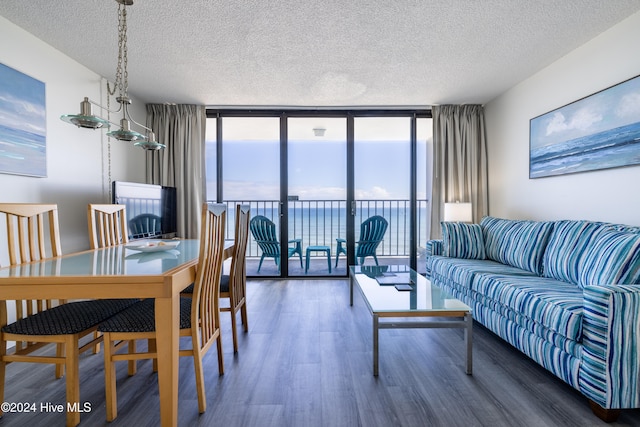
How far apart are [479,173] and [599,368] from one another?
320 centimetres

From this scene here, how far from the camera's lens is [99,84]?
321 cm

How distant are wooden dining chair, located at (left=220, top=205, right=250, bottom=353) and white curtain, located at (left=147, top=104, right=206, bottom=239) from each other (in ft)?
6.28

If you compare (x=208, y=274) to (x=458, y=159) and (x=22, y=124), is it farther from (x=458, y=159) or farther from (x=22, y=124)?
(x=458, y=159)

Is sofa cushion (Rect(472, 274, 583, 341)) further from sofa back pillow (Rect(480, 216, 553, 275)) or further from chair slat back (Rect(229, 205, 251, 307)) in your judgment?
chair slat back (Rect(229, 205, 251, 307))

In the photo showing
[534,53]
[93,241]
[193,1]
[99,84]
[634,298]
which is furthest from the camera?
[99,84]

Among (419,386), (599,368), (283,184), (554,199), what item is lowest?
(419,386)

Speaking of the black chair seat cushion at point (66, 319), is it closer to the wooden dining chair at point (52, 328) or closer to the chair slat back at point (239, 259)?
the wooden dining chair at point (52, 328)

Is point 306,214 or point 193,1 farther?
point 306,214

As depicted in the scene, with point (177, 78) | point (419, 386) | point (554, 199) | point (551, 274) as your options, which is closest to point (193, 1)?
point (177, 78)

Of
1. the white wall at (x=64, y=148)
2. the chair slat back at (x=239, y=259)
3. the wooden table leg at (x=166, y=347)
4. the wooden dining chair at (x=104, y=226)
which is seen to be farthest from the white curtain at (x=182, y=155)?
the wooden table leg at (x=166, y=347)

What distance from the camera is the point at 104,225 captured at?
7.76 ft

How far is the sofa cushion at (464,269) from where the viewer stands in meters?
2.55

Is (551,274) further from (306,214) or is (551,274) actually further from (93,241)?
(306,214)

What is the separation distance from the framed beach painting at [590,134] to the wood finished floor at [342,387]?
1.71 meters
